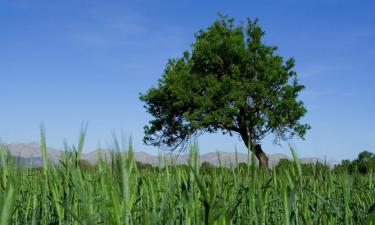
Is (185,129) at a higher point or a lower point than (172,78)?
lower

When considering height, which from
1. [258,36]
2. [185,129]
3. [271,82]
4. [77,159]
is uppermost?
[258,36]

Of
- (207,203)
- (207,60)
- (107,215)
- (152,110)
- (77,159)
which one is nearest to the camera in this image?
(207,203)

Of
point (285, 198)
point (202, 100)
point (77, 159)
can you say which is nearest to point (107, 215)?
point (77, 159)

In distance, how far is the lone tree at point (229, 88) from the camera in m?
35.7

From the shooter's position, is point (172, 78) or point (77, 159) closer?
point (77, 159)

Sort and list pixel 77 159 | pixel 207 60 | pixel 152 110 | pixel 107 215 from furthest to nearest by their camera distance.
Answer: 1. pixel 152 110
2. pixel 207 60
3. pixel 77 159
4. pixel 107 215

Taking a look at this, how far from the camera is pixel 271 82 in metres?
37.7

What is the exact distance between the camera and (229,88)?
36094 millimetres

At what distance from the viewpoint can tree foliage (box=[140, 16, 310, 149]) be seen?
35.7 m

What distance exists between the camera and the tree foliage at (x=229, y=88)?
35656mm

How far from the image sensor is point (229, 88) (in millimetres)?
36094

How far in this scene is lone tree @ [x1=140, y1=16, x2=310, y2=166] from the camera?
117 ft

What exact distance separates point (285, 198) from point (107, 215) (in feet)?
2.82

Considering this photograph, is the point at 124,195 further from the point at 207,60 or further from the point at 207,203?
the point at 207,60
